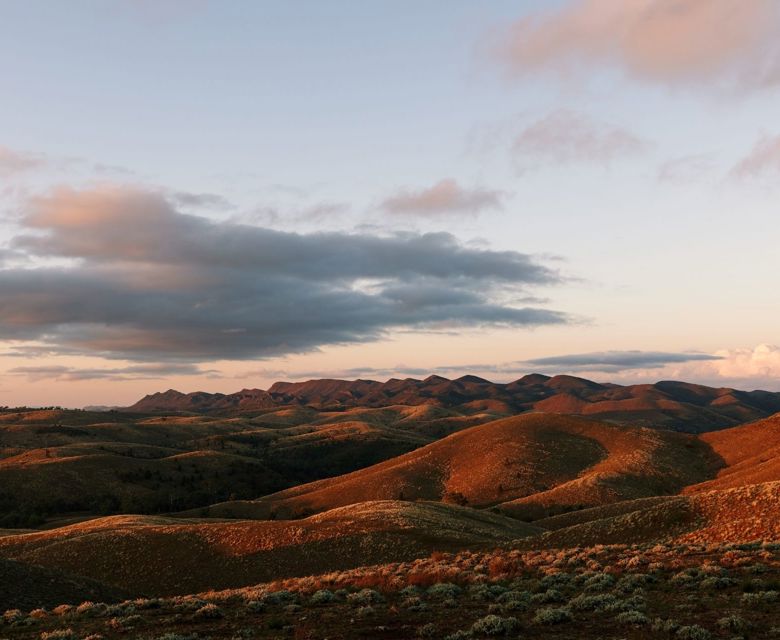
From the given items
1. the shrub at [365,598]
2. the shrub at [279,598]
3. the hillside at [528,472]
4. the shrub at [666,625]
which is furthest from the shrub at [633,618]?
the hillside at [528,472]

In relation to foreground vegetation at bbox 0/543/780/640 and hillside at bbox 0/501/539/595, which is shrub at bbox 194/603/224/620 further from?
hillside at bbox 0/501/539/595

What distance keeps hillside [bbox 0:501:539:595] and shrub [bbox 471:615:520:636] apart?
2823cm

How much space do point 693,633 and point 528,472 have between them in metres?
113

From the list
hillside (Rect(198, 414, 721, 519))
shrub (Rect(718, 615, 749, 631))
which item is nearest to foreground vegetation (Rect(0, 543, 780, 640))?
shrub (Rect(718, 615, 749, 631))

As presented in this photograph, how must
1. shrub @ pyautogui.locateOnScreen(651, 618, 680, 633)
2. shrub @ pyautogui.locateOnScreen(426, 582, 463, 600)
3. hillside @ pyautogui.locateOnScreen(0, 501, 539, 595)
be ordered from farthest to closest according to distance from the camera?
1. hillside @ pyautogui.locateOnScreen(0, 501, 539, 595)
2. shrub @ pyautogui.locateOnScreen(426, 582, 463, 600)
3. shrub @ pyautogui.locateOnScreen(651, 618, 680, 633)

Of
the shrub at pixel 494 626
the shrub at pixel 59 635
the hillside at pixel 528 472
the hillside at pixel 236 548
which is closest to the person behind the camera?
the shrub at pixel 494 626

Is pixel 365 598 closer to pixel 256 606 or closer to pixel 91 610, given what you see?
pixel 256 606

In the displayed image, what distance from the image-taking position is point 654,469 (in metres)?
121

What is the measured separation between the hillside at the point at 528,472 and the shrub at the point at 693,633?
Answer: 80735 millimetres

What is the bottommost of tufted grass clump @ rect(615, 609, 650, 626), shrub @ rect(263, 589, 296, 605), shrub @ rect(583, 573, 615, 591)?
shrub @ rect(263, 589, 296, 605)

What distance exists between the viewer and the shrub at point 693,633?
1656 centimetres

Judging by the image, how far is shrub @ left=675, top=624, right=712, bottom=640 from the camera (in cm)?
1656

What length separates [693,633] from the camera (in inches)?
661

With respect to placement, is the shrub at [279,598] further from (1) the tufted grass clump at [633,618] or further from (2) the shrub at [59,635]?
(1) the tufted grass clump at [633,618]
